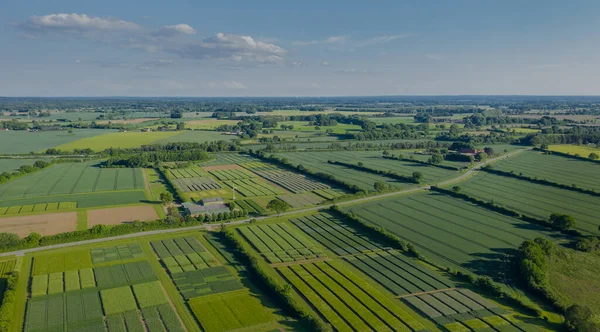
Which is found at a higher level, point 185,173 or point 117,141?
point 117,141

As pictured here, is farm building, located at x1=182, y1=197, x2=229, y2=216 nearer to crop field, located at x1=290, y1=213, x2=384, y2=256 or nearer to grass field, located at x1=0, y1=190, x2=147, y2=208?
grass field, located at x1=0, y1=190, x2=147, y2=208

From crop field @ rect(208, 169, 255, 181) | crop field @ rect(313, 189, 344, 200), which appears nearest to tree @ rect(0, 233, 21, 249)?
crop field @ rect(208, 169, 255, 181)

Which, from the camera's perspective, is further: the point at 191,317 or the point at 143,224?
the point at 143,224

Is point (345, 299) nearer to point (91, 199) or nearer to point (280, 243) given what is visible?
point (280, 243)

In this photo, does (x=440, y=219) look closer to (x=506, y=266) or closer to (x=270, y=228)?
(x=506, y=266)

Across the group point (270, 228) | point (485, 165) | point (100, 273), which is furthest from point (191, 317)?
point (485, 165)

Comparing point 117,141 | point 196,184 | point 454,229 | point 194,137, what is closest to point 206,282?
point 454,229
